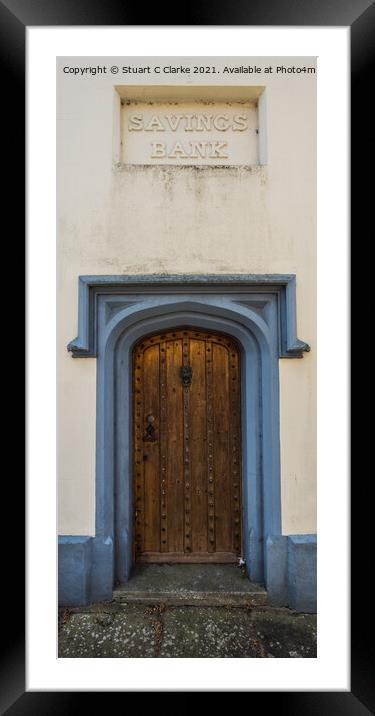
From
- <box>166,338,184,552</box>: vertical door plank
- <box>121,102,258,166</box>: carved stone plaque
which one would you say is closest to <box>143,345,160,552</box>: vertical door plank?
<box>166,338,184,552</box>: vertical door plank

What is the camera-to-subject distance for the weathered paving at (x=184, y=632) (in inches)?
87.7

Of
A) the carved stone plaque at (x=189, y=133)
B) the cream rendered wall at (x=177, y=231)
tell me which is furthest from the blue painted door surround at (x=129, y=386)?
the carved stone plaque at (x=189, y=133)

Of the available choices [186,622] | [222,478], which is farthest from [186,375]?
[186,622]

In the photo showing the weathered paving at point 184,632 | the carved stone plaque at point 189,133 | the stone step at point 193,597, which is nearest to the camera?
the weathered paving at point 184,632

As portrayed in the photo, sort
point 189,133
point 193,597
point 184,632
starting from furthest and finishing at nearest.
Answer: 1. point 189,133
2. point 193,597
3. point 184,632

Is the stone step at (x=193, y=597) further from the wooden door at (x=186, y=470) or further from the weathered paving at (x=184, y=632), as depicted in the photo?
the wooden door at (x=186, y=470)

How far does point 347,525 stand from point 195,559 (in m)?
1.79

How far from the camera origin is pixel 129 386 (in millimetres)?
2951

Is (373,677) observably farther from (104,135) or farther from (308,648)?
(104,135)

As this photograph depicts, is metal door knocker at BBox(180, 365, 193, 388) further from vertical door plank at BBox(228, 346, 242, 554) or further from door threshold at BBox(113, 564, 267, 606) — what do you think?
door threshold at BBox(113, 564, 267, 606)

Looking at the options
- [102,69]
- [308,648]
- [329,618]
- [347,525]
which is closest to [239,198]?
[102,69]

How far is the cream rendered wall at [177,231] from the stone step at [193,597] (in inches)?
23.9

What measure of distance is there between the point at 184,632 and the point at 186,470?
45.0 inches

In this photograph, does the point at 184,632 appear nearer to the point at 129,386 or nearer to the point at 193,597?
the point at 193,597
